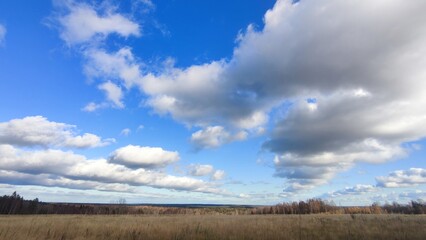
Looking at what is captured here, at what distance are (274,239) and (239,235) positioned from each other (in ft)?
11.1

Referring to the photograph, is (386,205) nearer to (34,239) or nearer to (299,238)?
(299,238)

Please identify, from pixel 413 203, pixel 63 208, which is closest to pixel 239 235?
pixel 413 203

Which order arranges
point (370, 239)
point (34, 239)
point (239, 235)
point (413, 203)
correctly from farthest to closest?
point (413, 203)
point (239, 235)
point (370, 239)
point (34, 239)

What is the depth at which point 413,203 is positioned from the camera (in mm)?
101625

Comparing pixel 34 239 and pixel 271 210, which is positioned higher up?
pixel 271 210

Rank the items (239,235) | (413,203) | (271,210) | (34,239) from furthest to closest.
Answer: (271,210) → (413,203) → (239,235) → (34,239)

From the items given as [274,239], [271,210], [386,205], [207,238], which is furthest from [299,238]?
[386,205]

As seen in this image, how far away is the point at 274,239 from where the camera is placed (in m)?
23.9

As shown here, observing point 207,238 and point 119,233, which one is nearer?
point 207,238

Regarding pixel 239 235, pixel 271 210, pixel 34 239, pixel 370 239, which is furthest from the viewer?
pixel 271 210

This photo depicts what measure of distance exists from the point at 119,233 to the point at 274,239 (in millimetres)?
10905

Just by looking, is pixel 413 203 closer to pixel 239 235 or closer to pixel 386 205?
pixel 386 205

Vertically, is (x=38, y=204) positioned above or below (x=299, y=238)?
above

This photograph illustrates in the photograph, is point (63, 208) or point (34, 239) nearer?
point (34, 239)
